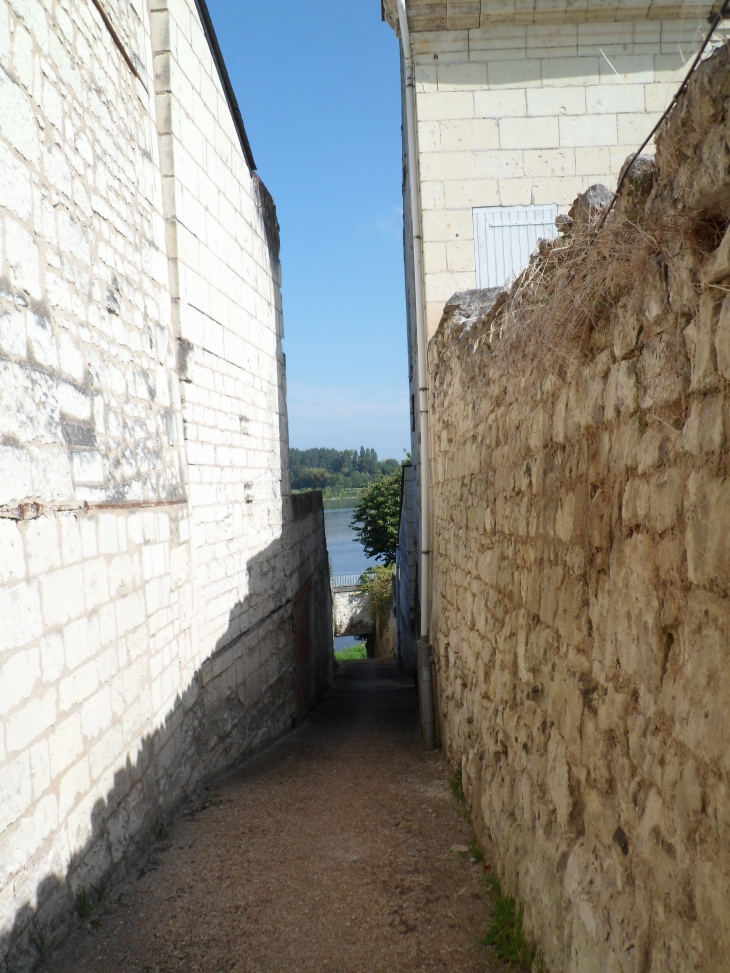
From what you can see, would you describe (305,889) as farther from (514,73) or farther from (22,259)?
(514,73)

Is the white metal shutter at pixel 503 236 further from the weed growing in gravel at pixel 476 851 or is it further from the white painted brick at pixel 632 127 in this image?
the weed growing in gravel at pixel 476 851

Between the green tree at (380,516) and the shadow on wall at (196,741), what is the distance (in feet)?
61.6

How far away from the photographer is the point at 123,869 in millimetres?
3707

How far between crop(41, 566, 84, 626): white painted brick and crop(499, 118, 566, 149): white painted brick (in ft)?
19.7

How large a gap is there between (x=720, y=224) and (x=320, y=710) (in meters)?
8.44

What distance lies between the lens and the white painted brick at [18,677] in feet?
8.61

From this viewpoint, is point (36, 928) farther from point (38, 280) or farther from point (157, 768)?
point (38, 280)

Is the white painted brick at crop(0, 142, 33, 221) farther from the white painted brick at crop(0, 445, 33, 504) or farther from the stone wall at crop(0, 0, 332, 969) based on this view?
the white painted brick at crop(0, 445, 33, 504)

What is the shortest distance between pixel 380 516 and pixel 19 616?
2635 cm

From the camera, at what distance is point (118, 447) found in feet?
12.8

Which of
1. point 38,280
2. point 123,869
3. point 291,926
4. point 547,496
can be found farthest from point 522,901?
point 38,280

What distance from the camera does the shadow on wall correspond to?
117 inches

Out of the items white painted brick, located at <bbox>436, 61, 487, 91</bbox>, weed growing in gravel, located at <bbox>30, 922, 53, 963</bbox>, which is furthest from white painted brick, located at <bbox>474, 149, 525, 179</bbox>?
weed growing in gravel, located at <bbox>30, 922, 53, 963</bbox>

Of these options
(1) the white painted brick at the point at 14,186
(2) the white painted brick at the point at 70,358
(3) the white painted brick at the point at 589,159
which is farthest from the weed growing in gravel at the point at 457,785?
(3) the white painted brick at the point at 589,159
